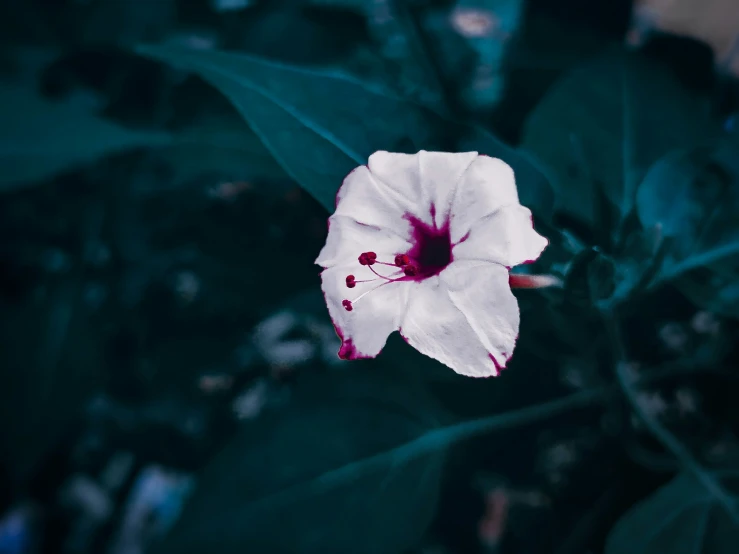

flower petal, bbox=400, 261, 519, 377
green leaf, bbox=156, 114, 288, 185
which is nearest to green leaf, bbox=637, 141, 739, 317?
flower petal, bbox=400, 261, 519, 377

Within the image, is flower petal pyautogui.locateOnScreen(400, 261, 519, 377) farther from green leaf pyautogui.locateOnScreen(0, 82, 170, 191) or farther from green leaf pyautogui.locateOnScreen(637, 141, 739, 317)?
green leaf pyautogui.locateOnScreen(0, 82, 170, 191)

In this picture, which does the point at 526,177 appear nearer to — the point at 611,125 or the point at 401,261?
the point at 401,261

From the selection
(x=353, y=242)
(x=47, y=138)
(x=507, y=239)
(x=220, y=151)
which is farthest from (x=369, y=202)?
(x=47, y=138)

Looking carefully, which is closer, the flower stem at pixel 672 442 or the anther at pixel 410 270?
the anther at pixel 410 270

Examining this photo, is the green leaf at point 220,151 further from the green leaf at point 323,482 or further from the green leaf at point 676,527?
the green leaf at point 676,527

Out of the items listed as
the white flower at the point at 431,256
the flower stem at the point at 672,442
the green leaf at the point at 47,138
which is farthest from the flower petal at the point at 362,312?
the green leaf at the point at 47,138

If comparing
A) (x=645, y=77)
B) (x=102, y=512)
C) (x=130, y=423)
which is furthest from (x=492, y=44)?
(x=102, y=512)
